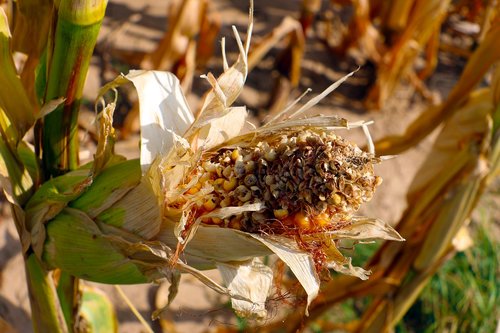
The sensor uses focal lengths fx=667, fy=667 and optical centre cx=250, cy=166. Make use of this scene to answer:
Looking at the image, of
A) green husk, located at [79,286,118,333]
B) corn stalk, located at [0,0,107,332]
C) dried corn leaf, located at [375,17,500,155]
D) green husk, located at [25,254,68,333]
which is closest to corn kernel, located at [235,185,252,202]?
corn stalk, located at [0,0,107,332]

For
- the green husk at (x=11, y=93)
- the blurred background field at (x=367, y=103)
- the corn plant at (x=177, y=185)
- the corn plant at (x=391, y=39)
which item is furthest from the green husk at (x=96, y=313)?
the corn plant at (x=391, y=39)

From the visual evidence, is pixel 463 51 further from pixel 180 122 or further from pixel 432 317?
pixel 180 122

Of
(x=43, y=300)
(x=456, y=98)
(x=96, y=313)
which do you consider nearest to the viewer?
(x=43, y=300)

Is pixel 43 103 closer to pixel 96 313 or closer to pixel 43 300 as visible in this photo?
pixel 43 300

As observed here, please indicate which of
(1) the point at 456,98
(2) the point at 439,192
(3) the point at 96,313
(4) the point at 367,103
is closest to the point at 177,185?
(3) the point at 96,313

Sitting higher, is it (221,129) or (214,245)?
(221,129)

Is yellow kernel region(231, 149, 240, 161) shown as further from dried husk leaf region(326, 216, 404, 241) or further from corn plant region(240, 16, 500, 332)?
corn plant region(240, 16, 500, 332)
